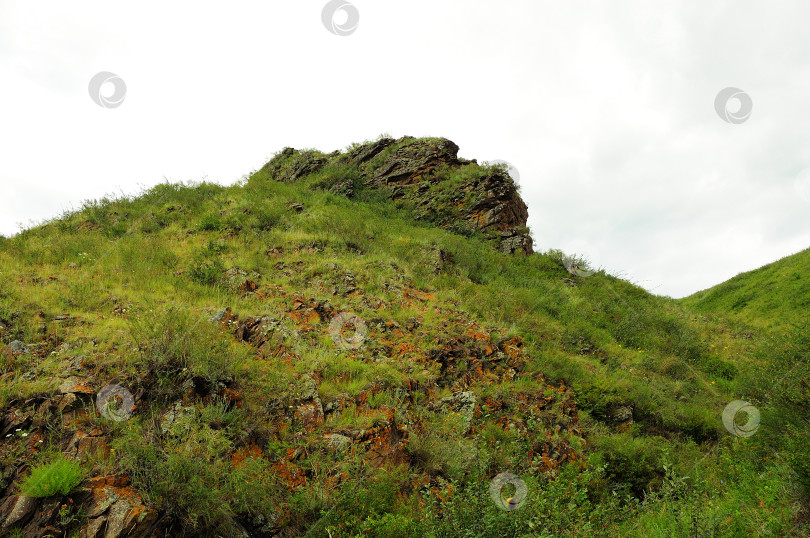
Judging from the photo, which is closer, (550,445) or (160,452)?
(160,452)

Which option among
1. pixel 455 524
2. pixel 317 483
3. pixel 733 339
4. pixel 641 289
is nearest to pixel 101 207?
pixel 317 483

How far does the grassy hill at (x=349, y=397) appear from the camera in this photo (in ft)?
12.0

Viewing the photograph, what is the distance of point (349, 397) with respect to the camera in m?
5.79

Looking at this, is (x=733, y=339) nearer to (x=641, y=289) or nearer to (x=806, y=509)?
(x=641, y=289)

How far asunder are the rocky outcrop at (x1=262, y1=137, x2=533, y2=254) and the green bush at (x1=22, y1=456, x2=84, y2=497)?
54.3 feet

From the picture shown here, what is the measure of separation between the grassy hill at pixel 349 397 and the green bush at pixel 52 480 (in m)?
0.02

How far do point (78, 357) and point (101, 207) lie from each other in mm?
13221

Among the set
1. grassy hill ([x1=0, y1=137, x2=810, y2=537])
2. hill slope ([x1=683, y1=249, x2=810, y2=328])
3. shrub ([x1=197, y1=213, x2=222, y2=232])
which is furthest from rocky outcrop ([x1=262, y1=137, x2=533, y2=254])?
hill slope ([x1=683, y1=249, x2=810, y2=328])

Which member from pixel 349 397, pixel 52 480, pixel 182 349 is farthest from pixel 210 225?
pixel 52 480

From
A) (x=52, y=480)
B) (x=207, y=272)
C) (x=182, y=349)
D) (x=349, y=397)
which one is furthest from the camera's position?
(x=207, y=272)

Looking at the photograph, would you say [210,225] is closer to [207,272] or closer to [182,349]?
[207,272]

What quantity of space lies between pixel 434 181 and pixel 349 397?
56.2 ft

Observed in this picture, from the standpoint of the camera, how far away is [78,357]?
5004 mm

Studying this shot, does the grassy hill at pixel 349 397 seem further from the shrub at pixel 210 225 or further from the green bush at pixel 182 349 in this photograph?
the shrub at pixel 210 225
